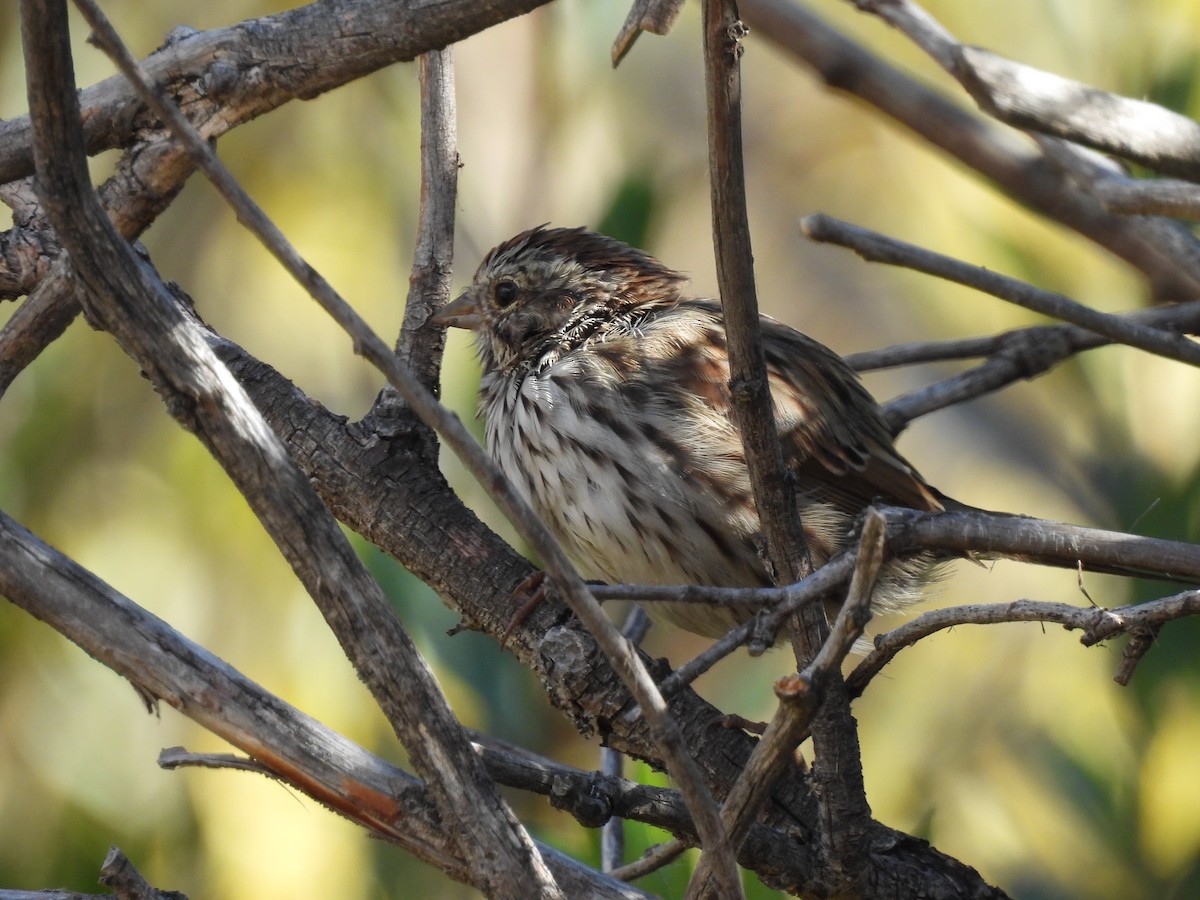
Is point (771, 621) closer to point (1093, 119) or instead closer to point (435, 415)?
point (435, 415)

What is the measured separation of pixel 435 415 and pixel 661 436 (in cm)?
137

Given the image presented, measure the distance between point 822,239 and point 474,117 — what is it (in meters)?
3.64

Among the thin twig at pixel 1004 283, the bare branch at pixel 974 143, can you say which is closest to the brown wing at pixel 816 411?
the bare branch at pixel 974 143

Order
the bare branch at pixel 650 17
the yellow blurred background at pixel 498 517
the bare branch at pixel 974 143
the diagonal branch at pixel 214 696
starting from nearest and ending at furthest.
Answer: the diagonal branch at pixel 214 696 → the bare branch at pixel 650 17 → the bare branch at pixel 974 143 → the yellow blurred background at pixel 498 517

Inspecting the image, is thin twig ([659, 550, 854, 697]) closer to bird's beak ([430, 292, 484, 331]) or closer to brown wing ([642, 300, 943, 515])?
brown wing ([642, 300, 943, 515])

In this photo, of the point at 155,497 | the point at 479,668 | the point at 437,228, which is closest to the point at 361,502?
the point at 437,228

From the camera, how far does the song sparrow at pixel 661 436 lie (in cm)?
243

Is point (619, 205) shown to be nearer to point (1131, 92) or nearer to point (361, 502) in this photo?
point (1131, 92)

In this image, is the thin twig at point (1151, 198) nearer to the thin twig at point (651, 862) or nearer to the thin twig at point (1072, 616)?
the thin twig at point (1072, 616)

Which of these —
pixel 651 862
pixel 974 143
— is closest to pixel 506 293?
pixel 974 143

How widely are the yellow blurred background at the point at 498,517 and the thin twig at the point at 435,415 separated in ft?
5.03

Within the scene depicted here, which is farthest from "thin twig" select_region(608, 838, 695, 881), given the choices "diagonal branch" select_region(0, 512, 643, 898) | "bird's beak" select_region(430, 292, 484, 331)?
"bird's beak" select_region(430, 292, 484, 331)

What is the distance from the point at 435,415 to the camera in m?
1.08

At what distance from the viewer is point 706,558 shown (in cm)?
246
